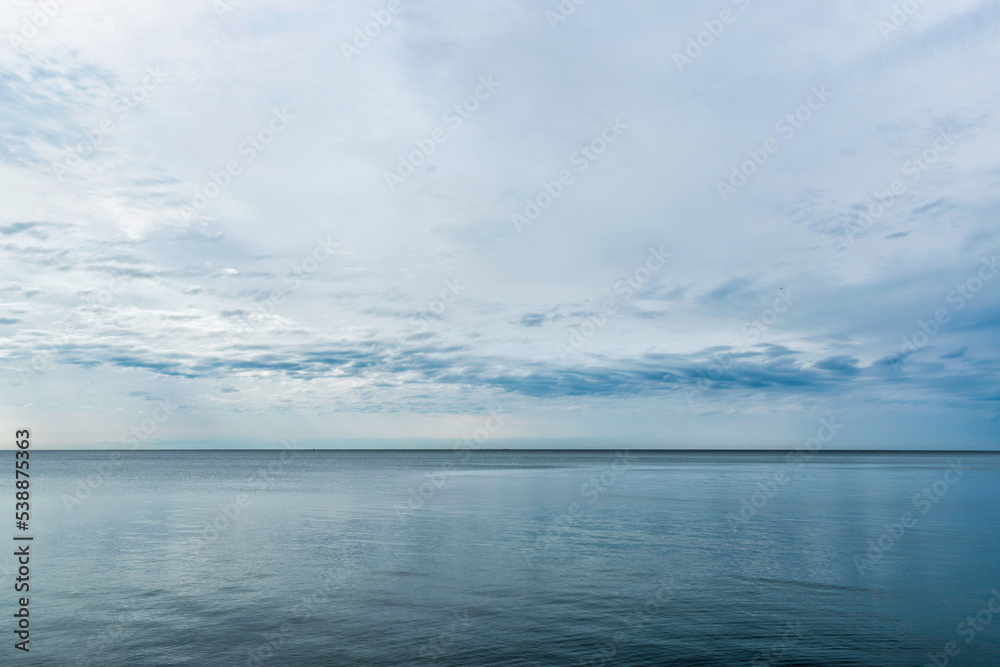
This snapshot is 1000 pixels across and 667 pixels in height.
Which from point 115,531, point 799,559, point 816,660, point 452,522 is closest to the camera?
point 816,660

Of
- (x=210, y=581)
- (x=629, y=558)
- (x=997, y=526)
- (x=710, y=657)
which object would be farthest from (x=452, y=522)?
(x=997, y=526)

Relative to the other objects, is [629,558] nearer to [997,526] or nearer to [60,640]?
[60,640]

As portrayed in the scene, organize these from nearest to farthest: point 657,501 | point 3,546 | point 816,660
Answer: point 816,660
point 3,546
point 657,501

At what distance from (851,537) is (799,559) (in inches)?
322

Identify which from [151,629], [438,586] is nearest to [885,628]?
[438,586]

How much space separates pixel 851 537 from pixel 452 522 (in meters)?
22.9

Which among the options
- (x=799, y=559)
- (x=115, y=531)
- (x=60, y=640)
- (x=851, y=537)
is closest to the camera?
(x=60, y=640)

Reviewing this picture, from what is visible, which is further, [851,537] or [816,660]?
[851,537]

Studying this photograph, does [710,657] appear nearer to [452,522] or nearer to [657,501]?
[452,522]

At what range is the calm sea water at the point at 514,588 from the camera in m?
16.8

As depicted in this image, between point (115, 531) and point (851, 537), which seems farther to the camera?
point (115, 531)

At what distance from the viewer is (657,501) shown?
53.8m

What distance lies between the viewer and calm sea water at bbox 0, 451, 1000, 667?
1678cm

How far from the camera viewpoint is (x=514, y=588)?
22938 millimetres
